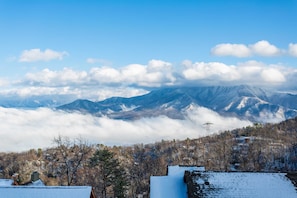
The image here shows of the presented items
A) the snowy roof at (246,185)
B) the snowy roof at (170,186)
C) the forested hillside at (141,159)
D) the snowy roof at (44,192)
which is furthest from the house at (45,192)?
the forested hillside at (141,159)

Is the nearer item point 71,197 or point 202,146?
point 71,197

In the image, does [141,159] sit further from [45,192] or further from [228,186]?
[45,192]

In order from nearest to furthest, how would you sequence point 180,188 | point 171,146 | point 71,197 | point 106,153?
point 71,197, point 180,188, point 106,153, point 171,146

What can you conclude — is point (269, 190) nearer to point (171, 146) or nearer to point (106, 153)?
point (106, 153)

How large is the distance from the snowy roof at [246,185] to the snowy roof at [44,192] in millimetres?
8355

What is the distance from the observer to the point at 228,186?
25.8 meters

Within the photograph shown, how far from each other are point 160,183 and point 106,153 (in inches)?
812

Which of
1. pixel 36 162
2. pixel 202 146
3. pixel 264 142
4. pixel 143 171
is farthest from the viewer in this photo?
pixel 202 146

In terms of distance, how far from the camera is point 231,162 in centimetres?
8619

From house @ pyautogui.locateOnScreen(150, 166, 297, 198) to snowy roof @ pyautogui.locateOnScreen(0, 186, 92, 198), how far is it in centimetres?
583

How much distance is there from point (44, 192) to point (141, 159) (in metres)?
67.6

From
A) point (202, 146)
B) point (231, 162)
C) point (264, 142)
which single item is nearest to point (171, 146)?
point (202, 146)

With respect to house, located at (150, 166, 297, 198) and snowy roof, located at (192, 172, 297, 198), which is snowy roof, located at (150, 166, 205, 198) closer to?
house, located at (150, 166, 297, 198)

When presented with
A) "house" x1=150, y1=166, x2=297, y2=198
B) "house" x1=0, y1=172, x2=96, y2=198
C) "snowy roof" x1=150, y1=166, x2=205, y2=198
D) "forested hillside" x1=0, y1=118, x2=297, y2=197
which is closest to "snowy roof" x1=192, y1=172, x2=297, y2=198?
"house" x1=150, y1=166, x2=297, y2=198
